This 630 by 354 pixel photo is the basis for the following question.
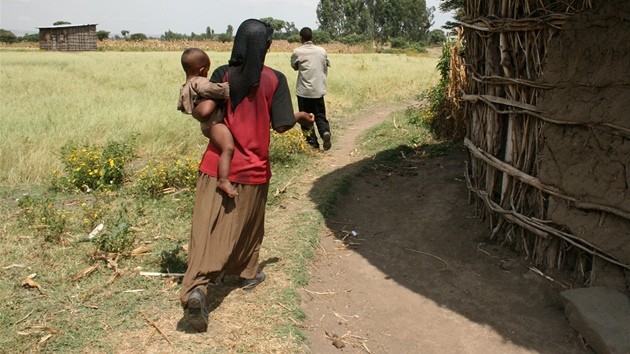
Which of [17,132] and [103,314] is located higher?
[17,132]

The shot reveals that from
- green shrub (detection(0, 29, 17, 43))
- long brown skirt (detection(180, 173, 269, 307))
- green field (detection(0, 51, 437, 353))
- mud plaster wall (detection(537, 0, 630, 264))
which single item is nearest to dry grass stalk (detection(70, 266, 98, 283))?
green field (detection(0, 51, 437, 353))

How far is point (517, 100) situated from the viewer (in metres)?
4.29

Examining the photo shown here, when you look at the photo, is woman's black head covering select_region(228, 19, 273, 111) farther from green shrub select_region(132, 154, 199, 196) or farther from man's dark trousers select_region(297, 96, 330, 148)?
man's dark trousers select_region(297, 96, 330, 148)

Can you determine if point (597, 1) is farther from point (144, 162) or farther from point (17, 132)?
point (17, 132)

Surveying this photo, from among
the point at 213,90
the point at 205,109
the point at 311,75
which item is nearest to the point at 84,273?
the point at 205,109

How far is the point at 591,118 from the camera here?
3.67 m

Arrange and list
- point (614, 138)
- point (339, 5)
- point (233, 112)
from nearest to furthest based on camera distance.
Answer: point (233, 112)
point (614, 138)
point (339, 5)

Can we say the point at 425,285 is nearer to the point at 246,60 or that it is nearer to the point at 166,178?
the point at 246,60

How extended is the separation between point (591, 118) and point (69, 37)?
4370 cm

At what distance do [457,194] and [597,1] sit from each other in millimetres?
2552

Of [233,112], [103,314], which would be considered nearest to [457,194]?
[233,112]

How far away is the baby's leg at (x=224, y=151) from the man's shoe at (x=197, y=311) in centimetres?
64

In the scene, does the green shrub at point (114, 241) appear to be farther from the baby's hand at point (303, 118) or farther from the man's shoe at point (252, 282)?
the baby's hand at point (303, 118)

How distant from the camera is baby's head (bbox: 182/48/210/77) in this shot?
3344 mm
